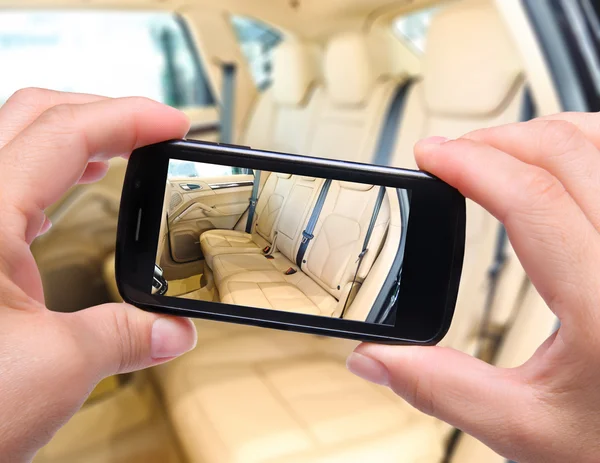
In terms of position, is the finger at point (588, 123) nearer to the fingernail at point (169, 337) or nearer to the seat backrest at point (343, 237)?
the seat backrest at point (343, 237)

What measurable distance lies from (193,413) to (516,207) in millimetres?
791

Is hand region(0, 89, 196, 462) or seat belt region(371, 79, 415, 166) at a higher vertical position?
seat belt region(371, 79, 415, 166)

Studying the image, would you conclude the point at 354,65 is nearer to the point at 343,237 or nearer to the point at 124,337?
the point at 343,237

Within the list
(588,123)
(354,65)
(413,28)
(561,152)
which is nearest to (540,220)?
(561,152)

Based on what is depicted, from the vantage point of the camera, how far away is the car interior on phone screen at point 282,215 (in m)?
0.49

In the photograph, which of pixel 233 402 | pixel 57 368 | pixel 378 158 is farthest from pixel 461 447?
pixel 378 158

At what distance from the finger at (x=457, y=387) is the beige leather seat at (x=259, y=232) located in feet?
0.53

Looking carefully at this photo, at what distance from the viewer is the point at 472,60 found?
1026mm

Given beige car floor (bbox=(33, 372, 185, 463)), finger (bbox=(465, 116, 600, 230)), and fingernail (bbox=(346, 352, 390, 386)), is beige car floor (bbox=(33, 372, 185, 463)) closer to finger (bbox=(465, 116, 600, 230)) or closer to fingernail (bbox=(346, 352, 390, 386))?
fingernail (bbox=(346, 352, 390, 386))

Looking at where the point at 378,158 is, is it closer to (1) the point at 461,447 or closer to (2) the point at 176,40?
(1) the point at 461,447

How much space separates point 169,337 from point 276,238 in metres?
0.15

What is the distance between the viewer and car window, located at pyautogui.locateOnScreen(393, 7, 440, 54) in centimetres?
149

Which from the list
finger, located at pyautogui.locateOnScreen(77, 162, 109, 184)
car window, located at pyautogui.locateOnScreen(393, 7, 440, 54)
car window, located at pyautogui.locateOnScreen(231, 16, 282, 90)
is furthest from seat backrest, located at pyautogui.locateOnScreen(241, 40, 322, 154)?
finger, located at pyautogui.locateOnScreen(77, 162, 109, 184)

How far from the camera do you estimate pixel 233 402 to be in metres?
0.96
